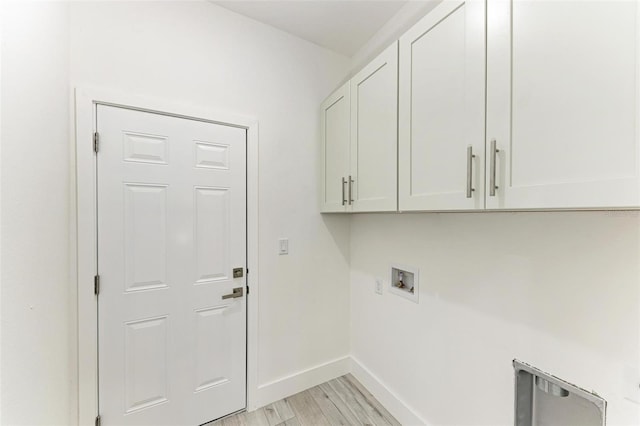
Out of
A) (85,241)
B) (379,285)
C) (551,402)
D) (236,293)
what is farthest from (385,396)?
(85,241)

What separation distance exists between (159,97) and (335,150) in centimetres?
113

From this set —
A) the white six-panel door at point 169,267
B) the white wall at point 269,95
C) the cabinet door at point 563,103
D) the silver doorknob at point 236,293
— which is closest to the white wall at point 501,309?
the cabinet door at point 563,103

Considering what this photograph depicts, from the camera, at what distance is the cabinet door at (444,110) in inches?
38.4

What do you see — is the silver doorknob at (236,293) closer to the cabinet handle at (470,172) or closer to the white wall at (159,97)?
the white wall at (159,97)

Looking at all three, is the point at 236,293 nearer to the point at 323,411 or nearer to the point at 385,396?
the point at 323,411

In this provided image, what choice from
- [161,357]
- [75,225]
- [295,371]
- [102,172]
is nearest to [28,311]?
[75,225]

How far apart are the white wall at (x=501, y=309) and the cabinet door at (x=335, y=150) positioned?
0.37 meters

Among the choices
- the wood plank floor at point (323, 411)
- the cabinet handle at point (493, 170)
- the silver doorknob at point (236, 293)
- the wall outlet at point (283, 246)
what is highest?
the cabinet handle at point (493, 170)

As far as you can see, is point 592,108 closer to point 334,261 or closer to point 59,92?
point 334,261

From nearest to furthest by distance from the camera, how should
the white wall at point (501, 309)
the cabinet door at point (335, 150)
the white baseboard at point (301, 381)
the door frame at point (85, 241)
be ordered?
the white wall at point (501, 309), the door frame at point (85, 241), the cabinet door at point (335, 150), the white baseboard at point (301, 381)

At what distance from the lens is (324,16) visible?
5.88ft

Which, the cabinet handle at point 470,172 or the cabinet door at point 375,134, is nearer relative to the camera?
the cabinet handle at point 470,172

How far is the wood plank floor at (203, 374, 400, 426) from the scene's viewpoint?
172cm

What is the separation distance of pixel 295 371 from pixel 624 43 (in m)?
2.34
